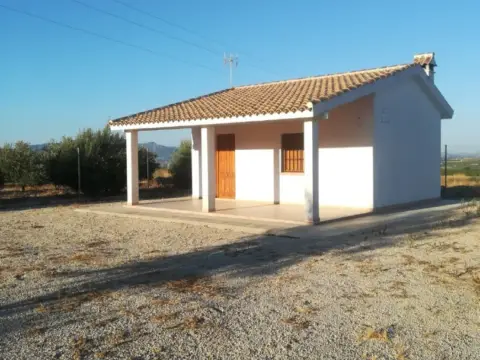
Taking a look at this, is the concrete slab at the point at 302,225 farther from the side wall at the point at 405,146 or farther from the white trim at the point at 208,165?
the side wall at the point at 405,146

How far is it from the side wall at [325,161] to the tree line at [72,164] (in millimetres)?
6510

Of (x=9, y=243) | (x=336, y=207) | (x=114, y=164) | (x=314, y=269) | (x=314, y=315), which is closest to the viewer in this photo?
(x=314, y=315)

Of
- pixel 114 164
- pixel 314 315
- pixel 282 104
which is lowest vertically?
pixel 314 315

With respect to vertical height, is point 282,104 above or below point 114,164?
above

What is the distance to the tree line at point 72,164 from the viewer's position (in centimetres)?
2027

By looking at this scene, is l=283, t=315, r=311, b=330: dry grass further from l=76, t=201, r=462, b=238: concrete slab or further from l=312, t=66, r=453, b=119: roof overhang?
l=312, t=66, r=453, b=119: roof overhang

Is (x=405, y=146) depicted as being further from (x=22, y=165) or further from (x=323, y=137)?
(x=22, y=165)

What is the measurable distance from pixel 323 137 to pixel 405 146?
Result: 8.36ft

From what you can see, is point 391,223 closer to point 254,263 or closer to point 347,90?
point 347,90

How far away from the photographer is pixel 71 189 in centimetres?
2136

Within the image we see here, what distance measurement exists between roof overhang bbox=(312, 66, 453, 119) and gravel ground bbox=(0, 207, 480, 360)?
119 inches

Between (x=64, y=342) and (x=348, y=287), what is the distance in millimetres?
3389

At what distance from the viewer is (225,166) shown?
17.4 metres

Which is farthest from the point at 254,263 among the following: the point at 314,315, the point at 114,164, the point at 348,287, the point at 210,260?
the point at 114,164
